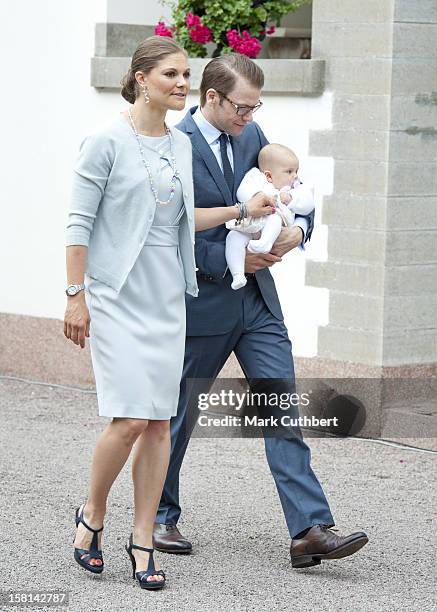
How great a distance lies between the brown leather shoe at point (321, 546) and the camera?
519 centimetres

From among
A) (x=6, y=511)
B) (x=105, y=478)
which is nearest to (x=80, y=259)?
(x=105, y=478)

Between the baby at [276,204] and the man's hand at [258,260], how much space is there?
0.08ft

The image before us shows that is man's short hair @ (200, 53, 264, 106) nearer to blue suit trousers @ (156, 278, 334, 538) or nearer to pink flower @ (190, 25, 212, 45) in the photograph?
blue suit trousers @ (156, 278, 334, 538)

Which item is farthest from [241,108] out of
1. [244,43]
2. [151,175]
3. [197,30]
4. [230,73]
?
[197,30]

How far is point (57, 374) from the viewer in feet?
30.5

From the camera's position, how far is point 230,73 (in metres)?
5.21

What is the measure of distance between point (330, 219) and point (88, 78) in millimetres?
2029

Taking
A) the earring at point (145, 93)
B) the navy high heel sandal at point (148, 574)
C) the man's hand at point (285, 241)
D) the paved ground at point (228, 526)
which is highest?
the earring at point (145, 93)

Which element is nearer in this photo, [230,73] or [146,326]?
[146,326]

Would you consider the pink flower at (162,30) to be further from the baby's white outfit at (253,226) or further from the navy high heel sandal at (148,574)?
the navy high heel sandal at (148,574)

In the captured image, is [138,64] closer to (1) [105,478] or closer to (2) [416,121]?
(1) [105,478]

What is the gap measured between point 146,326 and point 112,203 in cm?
43

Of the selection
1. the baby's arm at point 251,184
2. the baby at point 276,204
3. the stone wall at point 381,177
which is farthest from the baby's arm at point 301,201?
the stone wall at point 381,177

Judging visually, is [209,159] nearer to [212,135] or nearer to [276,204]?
[212,135]
